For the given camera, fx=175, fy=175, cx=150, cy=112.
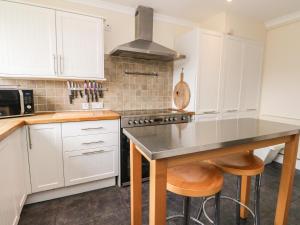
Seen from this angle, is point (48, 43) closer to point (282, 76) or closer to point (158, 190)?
point (158, 190)

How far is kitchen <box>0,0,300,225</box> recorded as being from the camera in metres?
1.28

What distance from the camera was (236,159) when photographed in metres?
1.38

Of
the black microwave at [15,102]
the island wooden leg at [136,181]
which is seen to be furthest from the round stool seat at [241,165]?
the black microwave at [15,102]

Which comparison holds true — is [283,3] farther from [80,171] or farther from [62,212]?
[62,212]

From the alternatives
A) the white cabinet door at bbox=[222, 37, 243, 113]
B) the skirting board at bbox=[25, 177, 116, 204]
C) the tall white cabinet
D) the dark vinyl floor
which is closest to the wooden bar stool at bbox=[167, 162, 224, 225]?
the dark vinyl floor

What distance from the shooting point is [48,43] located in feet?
6.41

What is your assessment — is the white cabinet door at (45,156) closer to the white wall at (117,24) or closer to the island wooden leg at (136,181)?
the island wooden leg at (136,181)

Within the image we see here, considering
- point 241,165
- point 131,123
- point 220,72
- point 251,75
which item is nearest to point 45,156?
point 131,123

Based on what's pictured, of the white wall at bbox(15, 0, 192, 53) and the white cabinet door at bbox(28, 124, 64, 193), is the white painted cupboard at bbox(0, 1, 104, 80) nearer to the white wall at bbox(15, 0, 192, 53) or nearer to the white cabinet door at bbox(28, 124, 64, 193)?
the white wall at bbox(15, 0, 192, 53)

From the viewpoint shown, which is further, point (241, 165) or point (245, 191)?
point (245, 191)

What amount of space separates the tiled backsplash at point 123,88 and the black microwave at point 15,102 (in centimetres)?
34

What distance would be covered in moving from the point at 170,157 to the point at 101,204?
1.39 metres

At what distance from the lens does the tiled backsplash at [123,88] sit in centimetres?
227

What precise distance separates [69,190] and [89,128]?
77cm
